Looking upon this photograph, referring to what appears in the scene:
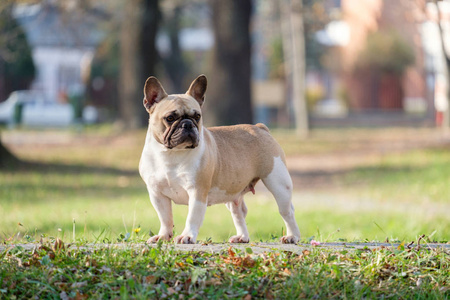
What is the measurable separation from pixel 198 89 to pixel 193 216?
3.29 feet

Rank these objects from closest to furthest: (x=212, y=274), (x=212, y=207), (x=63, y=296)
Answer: (x=63, y=296), (x=212, y=274), (x=212, y=207)

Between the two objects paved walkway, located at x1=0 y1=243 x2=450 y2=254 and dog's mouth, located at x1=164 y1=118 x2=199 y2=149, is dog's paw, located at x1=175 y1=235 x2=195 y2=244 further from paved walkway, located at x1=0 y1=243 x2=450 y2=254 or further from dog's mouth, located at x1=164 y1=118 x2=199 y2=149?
dog's mouth, located at x1=164 y1=118 x2=199 y2=149

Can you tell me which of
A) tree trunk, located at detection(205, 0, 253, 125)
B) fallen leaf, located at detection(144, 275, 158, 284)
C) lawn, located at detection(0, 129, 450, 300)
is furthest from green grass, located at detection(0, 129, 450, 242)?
tree trunk, located at detection(205, 0, 253, 125)

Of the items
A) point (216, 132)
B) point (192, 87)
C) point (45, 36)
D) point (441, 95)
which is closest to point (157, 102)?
point (192, 87)

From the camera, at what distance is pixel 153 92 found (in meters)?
5.54

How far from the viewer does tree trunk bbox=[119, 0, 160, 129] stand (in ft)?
74.6

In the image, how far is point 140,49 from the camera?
23125mm

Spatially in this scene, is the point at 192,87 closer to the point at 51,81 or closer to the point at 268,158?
the point at 268,158

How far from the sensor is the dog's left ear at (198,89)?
18.5 feet

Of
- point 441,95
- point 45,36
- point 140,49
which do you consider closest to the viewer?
point 140,49

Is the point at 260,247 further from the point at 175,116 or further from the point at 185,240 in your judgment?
the point at 175,116

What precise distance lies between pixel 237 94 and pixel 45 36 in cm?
3023

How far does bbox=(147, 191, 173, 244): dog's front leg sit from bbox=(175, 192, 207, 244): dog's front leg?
292 millimetres

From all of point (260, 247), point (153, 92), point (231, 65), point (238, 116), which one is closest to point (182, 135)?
point (153, 92)
